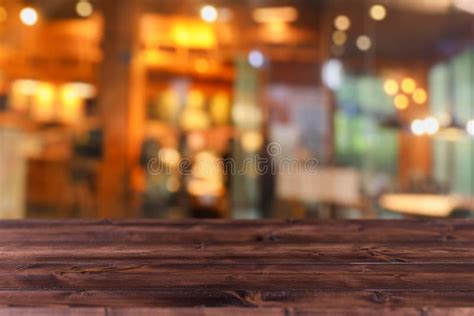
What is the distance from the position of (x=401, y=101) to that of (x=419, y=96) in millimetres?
179

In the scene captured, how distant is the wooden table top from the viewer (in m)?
0.77

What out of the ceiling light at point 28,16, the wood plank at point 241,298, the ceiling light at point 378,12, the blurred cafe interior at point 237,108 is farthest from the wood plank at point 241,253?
the ceiling light at point 378,12

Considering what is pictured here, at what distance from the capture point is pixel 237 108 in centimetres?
455

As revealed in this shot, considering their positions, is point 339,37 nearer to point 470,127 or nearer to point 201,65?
point 201,65

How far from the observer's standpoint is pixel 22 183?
4270mm

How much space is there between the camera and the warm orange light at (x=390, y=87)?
15.4ft

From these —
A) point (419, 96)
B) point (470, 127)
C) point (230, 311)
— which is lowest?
point (230, 311)

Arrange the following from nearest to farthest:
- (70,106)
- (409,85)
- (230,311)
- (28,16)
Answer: (230,311), (28,16), (70,106), (409,85)

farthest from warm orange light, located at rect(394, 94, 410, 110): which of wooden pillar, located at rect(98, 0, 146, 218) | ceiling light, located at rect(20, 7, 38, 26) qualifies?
ceiling light, located at rect(20, 7, 38, 26)

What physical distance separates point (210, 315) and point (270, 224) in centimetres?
60

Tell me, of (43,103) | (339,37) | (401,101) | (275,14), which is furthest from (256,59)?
(43,103)

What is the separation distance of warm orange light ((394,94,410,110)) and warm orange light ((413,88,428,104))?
0.08m

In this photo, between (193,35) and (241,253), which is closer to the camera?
(241,253)

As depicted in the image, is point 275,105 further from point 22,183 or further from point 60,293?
point 60,293
